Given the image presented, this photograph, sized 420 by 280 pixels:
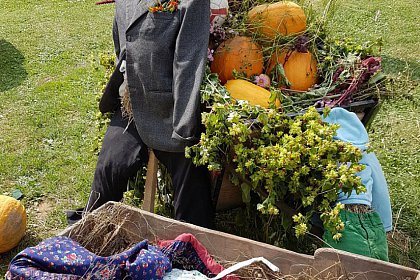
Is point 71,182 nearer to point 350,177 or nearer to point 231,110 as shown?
point 231,110

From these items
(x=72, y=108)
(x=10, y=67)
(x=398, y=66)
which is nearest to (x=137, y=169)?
(x=72, y=108)

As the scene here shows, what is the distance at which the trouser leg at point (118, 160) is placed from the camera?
3051 mm

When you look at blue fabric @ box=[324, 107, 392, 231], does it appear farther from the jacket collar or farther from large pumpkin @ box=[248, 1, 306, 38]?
the jacket collar

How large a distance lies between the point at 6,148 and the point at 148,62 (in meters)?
2.32

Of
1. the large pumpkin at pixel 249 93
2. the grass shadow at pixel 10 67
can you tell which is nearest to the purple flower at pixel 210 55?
the large pumpkin at pixel 249 93

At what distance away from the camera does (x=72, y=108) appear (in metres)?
5.22

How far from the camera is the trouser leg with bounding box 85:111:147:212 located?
305cm

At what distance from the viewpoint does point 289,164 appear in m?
2.44

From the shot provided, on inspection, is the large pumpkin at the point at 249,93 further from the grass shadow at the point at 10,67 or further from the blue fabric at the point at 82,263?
the grass shadow at the point at 10,67

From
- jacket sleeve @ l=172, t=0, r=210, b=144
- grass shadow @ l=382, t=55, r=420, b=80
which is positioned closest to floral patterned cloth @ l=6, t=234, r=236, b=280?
jacket sleeve @ l=172, t=0, r=210, b=144

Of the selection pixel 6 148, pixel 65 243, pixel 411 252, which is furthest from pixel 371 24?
pixel 65 243

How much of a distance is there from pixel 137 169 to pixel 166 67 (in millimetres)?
656

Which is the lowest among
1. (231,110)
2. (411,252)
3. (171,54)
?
(411,252)

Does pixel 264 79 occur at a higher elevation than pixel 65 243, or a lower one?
higher
